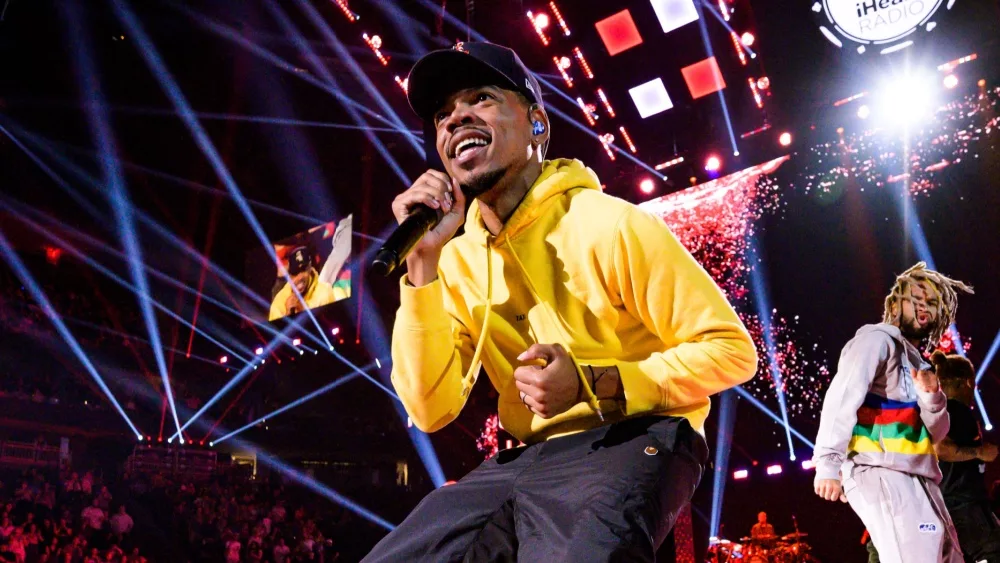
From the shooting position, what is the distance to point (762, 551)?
25.4ft

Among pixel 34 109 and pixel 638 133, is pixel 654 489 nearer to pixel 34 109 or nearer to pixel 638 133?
pixel 638 133

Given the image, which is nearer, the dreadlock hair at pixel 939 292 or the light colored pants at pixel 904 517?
the light colored pants at pixel 904 517

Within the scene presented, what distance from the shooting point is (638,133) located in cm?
1068

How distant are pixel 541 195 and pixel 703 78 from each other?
27.4ft

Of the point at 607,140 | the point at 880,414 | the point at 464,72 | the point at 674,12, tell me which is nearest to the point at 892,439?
the point at 880,414

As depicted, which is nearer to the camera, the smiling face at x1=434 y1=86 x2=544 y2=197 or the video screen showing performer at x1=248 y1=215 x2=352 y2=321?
the smiling face at x1=434 y1=86 x2=544 y2=197

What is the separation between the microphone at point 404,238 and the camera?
5.26 feet

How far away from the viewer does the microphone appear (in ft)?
5.26

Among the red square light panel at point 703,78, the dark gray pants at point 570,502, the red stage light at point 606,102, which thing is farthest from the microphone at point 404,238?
the red stage light at point 606,102

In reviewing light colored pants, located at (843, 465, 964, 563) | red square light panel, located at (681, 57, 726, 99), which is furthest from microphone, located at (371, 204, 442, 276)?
red square light panel, located at (681, 57, 726, 99)

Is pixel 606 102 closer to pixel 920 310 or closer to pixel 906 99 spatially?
pixel 906 99

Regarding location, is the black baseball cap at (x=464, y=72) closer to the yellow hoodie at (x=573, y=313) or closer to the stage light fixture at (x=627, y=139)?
the yellow hoodie at (x=573, y=313)

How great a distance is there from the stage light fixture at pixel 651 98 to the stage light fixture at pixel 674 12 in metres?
0.99

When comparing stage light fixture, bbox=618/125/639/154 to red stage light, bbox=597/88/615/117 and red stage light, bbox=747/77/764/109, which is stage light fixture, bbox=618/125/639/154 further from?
red stage light, bbox=747/77/764/109
